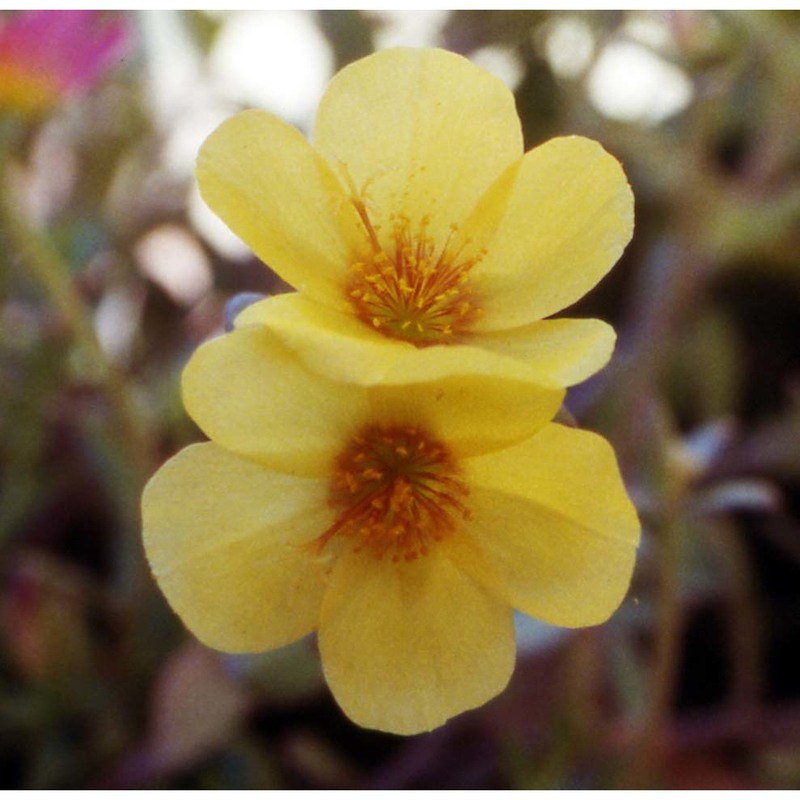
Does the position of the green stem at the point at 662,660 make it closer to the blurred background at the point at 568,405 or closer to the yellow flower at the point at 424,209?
the blurred background at the point at 568,405

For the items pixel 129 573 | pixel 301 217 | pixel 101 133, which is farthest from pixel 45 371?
pixel 301 217

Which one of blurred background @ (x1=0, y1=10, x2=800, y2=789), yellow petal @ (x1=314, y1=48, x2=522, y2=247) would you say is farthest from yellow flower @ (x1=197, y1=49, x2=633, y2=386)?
blurred background @ (x1=0, y1=10, x2=800, y2=789)

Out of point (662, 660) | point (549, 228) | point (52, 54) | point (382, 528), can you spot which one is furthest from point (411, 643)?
point (52, 54)

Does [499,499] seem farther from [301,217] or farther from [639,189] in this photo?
[639,189]

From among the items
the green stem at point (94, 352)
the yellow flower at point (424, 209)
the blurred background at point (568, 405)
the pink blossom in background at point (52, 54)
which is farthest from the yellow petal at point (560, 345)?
the pink blossom in background at point (52, 54)

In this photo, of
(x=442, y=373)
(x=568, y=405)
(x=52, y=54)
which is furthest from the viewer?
(x=52, y=54)

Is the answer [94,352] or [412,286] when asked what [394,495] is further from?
[94,352]
